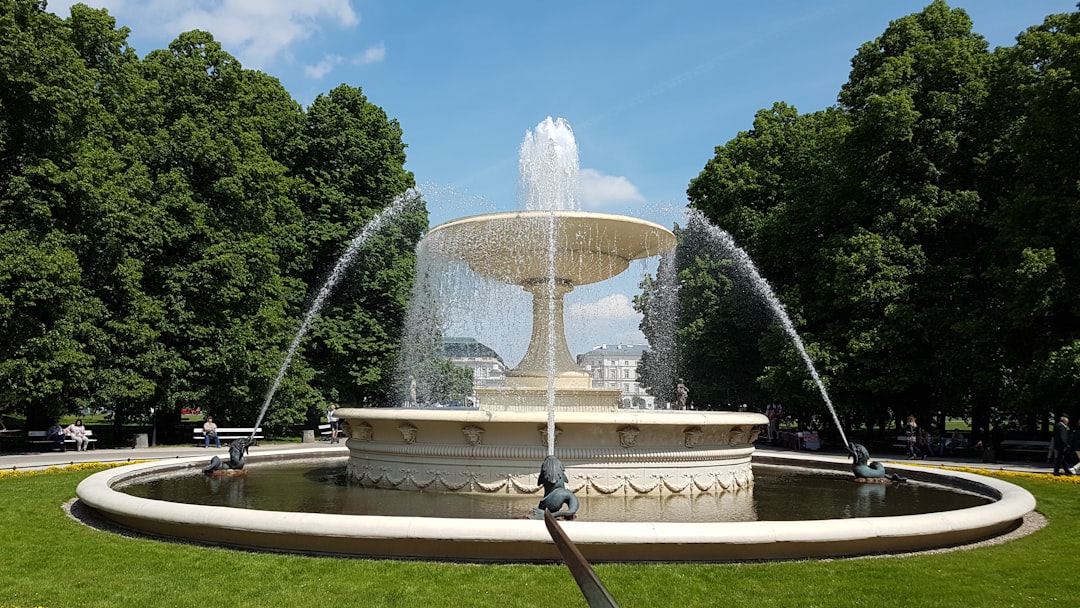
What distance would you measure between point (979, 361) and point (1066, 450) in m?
5.86

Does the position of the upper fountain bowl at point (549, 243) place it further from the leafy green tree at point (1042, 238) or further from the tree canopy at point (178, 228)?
the tree canopy at point (178, 228)

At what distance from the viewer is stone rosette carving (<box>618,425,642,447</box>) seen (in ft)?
34.3

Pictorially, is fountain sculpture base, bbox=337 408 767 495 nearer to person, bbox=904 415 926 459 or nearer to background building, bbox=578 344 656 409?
person, bbox=904 415 926 459

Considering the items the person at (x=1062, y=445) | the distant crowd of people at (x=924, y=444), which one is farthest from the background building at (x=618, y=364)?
the person at (x=1062, y=445)

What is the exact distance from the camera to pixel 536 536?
668 centimetres

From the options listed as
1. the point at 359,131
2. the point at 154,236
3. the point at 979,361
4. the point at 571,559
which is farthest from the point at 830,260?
the point at 571,559

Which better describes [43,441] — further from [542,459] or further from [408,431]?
[542,459]

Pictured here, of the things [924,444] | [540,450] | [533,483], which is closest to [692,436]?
[540,450]

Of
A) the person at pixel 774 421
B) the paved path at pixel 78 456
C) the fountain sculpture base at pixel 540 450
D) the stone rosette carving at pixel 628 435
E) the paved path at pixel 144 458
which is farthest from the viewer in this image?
the person at pixel 774 421

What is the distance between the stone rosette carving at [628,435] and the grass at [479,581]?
368 centimetres

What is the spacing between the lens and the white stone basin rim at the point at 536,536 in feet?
22.1

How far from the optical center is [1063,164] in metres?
20.9

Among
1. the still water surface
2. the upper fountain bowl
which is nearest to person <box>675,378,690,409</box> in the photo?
the upper fountain bowl

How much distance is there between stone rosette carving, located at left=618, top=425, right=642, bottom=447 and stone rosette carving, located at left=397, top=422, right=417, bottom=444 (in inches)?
105
